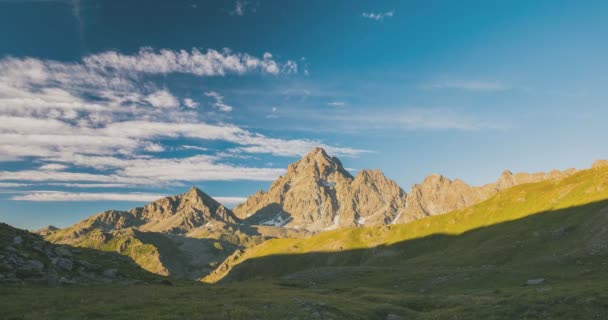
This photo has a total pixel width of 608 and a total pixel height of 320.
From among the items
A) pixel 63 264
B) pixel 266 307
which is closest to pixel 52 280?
pixel 63 264

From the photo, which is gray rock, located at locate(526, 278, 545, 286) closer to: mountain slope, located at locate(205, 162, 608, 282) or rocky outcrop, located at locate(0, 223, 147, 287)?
mountain slope, located at locate(205, 162, 608, 282)

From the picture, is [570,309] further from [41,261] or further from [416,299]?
[41,261]

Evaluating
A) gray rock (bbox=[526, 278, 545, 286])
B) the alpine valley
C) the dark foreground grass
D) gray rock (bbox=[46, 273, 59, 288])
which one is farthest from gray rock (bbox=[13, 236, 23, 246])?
gray rock (bbox=[526, 278, 545, 286])

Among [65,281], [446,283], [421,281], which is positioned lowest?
[421,281]

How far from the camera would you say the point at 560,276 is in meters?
48.3

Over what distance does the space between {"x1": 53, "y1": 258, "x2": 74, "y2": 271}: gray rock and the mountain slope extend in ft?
236

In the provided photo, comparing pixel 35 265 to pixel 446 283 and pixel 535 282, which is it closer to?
pixel 446 283

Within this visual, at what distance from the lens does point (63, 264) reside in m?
48.8

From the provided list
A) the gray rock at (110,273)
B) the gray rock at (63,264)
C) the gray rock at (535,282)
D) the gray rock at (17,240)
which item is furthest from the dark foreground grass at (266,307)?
the gray rock at (17,240)

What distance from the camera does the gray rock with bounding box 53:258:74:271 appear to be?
158 ft

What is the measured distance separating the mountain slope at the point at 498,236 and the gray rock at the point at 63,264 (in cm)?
7197

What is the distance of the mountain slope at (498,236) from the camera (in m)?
74.6

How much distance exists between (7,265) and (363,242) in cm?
15743

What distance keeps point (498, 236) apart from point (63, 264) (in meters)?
104
